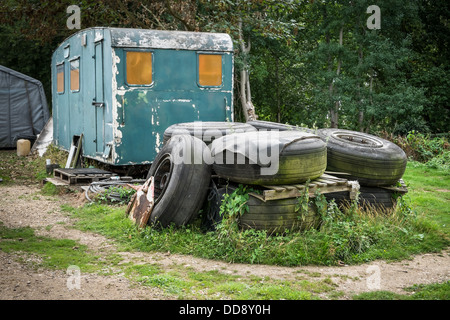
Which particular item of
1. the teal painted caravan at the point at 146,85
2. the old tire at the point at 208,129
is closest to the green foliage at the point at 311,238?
the old tire at the point at 208,129

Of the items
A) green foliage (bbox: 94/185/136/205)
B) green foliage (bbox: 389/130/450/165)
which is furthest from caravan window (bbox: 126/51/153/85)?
green foliage (bbox: 389/130/450/165)

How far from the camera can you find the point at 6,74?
1602 cm

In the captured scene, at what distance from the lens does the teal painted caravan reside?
8961mm

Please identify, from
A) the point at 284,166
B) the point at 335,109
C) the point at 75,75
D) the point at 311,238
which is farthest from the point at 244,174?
the point at 335,109

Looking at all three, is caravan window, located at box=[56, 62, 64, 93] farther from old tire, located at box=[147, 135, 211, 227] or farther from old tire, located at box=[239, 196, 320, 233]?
old tire, located at box=[239, 196, 320, 233]

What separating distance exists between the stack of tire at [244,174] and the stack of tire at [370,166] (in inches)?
25.8

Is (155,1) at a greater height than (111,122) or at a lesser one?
greater

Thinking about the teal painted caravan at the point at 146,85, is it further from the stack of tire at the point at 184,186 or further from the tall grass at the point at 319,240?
the stack of tire at the point at 184,186

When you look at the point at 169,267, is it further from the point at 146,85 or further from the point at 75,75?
the point at 75,75

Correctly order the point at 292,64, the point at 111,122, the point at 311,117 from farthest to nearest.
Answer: the point at 292,64
the point at 311,117
the point at 111,122

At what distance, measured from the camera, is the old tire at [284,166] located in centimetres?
548

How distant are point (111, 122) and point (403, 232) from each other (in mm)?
5412
